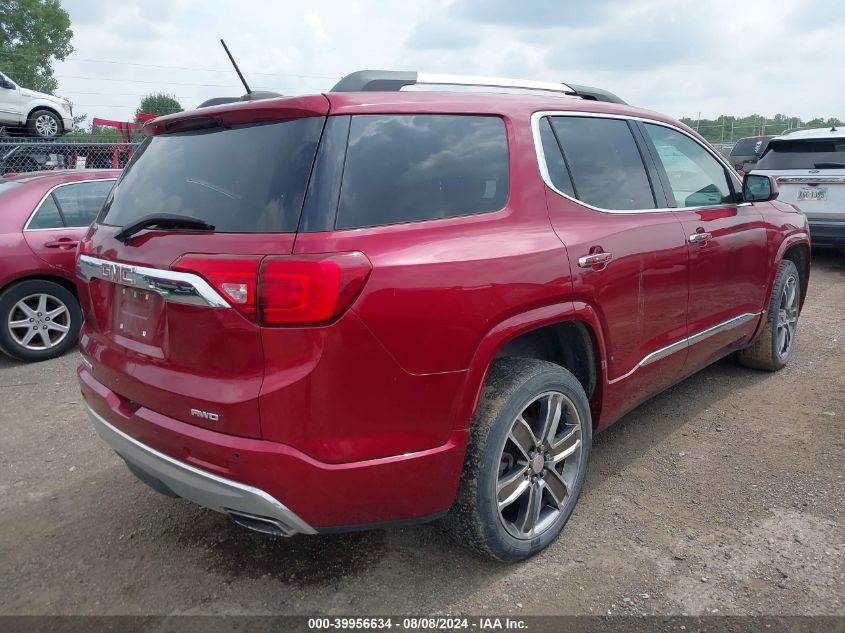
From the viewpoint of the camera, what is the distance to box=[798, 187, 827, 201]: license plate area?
26.2ft

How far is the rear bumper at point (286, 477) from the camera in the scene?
2.06 metres

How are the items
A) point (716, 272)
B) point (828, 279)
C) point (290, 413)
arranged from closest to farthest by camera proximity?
point (290, 413) → point (716, 272) → point (828, 279)

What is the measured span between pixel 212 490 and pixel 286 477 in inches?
11.6

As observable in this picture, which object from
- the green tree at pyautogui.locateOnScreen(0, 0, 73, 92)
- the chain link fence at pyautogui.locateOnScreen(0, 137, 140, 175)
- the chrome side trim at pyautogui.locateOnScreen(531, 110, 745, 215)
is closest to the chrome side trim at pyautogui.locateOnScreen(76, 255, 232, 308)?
the chrome side trim at pyautogui.locateOnScreen(531, 110, 745, 215)

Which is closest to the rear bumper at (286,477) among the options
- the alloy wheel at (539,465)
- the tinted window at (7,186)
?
the alloy wheel at (539,465)

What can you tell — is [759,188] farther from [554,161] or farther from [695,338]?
[554,161]

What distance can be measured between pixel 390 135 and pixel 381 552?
1736 millimetres

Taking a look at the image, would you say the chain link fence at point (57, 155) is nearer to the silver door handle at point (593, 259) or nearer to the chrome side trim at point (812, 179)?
the silver door handle at point (593, 259)

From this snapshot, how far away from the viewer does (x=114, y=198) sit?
283cm

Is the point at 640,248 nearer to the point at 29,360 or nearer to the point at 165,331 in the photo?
the point at 165,331

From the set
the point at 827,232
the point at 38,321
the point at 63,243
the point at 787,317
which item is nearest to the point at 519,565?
the point at 787,317

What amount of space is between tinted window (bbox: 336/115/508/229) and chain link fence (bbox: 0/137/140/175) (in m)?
9.11

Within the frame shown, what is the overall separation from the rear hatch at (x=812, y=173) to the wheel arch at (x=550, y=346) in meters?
6.01

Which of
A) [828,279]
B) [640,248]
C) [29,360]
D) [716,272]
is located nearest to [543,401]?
[640,248]
